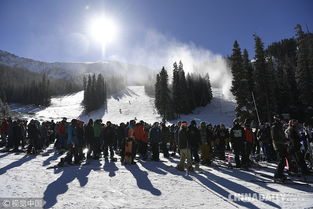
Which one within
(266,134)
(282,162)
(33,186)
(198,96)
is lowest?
(33,186)

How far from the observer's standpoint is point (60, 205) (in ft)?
16.1

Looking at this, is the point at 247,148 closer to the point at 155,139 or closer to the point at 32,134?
the point at 155,139

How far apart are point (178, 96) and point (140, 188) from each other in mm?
52063

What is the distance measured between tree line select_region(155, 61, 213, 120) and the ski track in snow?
146 ft

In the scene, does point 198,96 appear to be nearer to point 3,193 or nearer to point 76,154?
point 76,154

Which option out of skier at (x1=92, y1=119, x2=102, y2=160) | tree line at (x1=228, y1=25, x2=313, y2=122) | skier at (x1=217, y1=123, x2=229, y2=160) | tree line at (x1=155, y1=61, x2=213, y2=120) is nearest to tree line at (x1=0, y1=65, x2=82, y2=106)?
tree line at (x1=155, y1=61, x2=213, y2=120)

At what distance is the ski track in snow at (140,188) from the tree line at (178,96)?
146 feet

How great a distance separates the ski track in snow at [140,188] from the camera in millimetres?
5168

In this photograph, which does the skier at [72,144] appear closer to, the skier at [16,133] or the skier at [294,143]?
the skier at [16,133]

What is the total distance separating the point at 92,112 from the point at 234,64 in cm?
6072

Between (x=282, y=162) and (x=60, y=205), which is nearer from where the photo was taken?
(x=60, y=205)

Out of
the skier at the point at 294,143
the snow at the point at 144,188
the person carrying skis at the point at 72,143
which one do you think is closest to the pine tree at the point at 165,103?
the person carrying skis at the point at 72,143

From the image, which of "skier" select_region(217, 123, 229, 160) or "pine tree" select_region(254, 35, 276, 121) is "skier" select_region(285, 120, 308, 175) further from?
"pine tree" select_region(254, 35, 276, 121)

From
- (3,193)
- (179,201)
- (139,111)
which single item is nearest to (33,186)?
(3,193)
